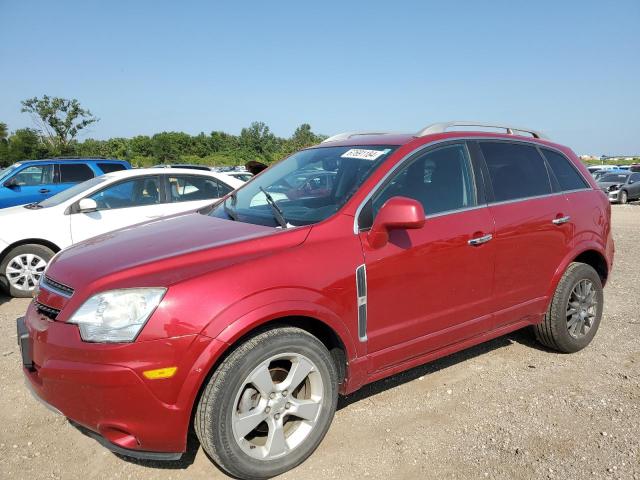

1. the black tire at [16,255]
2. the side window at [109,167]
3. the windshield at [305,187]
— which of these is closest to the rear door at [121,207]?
the black tire at [16,255]

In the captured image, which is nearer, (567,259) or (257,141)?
(567,259)

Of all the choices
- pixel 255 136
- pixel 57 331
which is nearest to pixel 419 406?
pixel 57 331

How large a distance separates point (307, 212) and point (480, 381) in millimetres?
1897

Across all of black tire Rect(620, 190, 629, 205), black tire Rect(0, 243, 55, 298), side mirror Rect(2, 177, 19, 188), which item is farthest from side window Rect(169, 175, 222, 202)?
black tire Rect(620, 190, 629, 205)

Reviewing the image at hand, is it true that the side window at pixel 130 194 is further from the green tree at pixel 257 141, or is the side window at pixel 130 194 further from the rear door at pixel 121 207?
the green tree at pixel 257 141

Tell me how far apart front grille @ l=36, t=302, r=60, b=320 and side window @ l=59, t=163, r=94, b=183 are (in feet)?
29.3

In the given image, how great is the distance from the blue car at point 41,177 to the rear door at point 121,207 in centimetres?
478

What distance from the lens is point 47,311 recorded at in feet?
8.17

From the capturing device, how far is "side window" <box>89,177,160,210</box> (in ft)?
21.1

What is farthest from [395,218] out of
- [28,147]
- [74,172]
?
[28,147]

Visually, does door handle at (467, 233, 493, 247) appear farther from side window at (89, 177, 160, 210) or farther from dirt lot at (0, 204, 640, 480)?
side window at (89, 177, 160, 210)

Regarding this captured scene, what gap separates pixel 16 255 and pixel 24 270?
0.67 ft

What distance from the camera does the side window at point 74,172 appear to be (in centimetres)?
1060

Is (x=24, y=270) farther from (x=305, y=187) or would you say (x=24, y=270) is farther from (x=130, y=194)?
(x=305, y=187)
